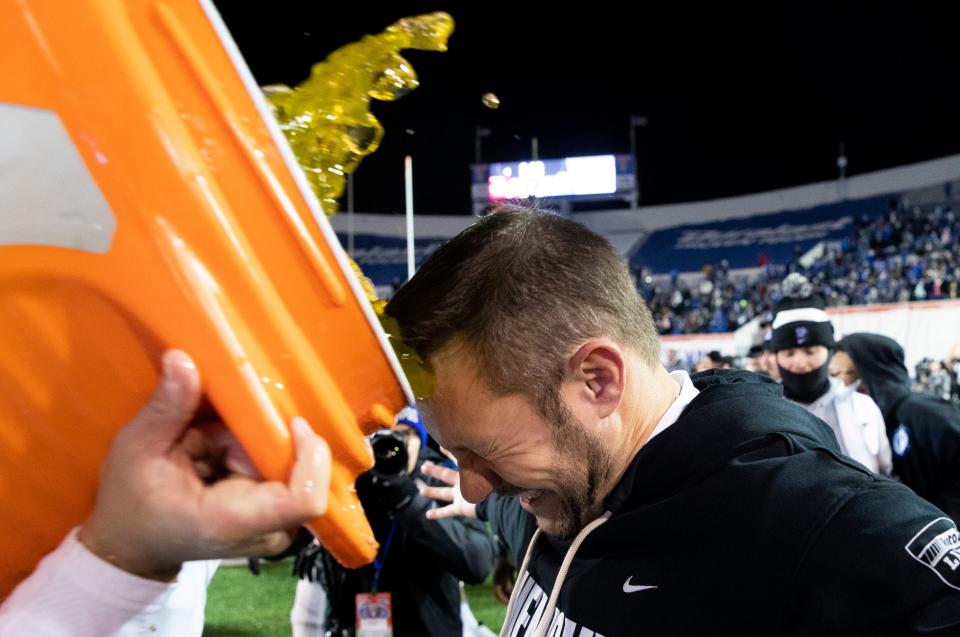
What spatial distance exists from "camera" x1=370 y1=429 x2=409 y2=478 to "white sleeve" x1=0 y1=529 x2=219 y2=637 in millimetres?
1910

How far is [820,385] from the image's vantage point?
4.45 m

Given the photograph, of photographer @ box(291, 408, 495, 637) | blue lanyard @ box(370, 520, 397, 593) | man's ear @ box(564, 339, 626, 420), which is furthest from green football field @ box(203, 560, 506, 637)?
man's ear @ box(564, 339, 626, 420)

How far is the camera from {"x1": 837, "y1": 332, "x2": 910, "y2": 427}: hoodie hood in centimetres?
421

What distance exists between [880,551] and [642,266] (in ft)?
78.0

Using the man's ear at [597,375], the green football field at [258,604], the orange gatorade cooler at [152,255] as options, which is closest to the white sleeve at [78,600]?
the orange gatorade cooler at [152,255]

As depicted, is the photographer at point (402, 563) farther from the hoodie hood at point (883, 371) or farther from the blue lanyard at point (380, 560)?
the hoodie hood at point (883, 371)

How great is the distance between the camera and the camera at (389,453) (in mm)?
2652

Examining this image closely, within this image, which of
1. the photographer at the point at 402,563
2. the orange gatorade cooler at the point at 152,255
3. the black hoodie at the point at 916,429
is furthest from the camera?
the black hoodie at the point at 916,429

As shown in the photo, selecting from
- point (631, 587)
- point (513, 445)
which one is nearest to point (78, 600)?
point (513, 445)

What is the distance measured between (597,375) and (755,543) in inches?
12.8

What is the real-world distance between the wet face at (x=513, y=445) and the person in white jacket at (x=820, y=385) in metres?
3.37

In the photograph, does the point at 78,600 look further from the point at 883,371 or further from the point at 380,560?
the point at 883,371

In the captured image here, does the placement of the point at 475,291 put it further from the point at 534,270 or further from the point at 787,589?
the point at 787,589

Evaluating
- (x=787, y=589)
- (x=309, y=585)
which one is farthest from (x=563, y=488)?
(x=309, y=585)
